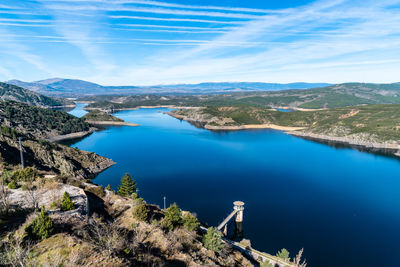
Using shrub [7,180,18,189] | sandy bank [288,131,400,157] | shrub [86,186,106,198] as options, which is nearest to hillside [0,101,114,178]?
shrub [7,180,18,189]

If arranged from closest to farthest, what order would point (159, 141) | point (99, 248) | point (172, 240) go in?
point (99, 248) < point (172, 240) < point (159, 141)

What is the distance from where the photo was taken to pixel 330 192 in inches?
2921

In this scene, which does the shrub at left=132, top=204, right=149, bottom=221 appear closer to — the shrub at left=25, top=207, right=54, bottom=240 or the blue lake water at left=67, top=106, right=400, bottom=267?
the shrub at left=25, top=207, right=54, bottom=240

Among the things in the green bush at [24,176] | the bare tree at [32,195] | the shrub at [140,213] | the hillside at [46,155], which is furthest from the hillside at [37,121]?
the shrub at [140,213]

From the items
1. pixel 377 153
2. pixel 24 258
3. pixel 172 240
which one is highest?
pixel 24 258

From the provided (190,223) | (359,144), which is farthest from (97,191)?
(359,144)

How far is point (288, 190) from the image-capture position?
2921 inches

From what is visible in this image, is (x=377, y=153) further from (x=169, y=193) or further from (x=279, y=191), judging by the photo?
(x=169, y=193)

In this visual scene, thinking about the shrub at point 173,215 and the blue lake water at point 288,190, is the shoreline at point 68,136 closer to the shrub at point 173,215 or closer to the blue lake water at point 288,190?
the blue lake water at point 288,190

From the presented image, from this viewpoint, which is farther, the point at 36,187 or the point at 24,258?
the point at 36,187

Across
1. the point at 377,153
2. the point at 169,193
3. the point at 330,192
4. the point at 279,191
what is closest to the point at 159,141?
the point at 169,193

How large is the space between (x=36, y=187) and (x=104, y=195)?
9.79m

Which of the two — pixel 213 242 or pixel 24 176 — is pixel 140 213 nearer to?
pixel 213 242

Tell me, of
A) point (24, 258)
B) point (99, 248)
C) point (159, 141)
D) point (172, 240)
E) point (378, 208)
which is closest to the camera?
point (24, 258)
